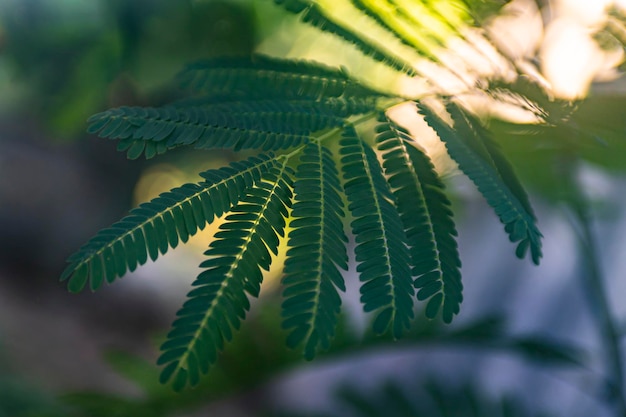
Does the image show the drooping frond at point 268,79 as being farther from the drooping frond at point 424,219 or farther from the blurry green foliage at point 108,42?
the blurry green foliage at point 108,42

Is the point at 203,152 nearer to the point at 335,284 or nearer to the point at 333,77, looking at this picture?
the point at 333,77

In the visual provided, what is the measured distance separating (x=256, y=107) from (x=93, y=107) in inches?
33.1

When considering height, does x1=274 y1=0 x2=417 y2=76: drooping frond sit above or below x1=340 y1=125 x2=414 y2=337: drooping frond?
above

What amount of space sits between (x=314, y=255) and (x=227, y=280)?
0.08 m

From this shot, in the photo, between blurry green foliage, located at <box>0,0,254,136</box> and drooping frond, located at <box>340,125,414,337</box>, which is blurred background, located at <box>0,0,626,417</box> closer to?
blurry green foliage, located at <box>0,0,254,136</box>

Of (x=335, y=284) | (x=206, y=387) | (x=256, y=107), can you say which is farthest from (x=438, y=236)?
(x=206, y=387)

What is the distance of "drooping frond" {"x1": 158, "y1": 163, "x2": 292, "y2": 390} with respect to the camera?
45cm

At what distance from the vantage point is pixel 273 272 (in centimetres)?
107

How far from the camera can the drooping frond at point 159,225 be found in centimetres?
47

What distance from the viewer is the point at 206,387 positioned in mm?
1131

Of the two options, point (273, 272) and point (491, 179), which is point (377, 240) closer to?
point (491, 179)

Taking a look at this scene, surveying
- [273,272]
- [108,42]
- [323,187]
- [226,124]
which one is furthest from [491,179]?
[108,42]


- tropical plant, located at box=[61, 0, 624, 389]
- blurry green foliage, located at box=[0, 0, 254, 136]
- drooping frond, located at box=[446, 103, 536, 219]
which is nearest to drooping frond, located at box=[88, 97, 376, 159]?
tropical plant, located at box=[61, 0, 624, 389]

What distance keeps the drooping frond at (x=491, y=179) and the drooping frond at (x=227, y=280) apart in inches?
7.4
